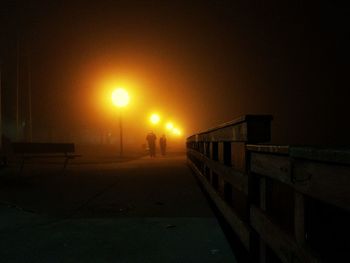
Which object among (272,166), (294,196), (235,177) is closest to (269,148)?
(272,166)

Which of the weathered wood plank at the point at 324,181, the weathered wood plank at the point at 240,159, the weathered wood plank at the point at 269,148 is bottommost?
the weathered wood plank at the point at 240,159

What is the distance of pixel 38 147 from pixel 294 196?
32.5 ft

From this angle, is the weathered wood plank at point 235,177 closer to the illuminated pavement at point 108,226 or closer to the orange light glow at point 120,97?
the illuminated pavement at point 108,226

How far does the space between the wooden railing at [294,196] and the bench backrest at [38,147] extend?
7762mm

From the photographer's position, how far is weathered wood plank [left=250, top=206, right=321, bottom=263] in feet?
6.50

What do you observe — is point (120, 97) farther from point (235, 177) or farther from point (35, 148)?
point (235, 177)

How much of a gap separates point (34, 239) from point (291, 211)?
5.30 m

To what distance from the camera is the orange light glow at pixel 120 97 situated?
20.9 metres

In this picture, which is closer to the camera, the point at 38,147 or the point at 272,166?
the point at 272,166

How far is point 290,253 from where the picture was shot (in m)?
2.15

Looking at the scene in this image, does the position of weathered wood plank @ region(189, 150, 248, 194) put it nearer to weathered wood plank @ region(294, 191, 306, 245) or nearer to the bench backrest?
weathered wood plank @ region(294, 191, 306, 245)

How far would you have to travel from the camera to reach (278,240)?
2.39m

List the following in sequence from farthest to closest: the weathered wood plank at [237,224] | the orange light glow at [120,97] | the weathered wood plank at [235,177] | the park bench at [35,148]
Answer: the orange light glow at [120,97]
the park bench at [35,148]
the weathered wood plank at [235,177]
the weathered wood plank at [237,224]

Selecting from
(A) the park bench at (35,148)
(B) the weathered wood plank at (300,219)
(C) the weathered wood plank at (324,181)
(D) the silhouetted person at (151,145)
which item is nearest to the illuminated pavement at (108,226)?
(B) the weathered wood plank at (300,219)
